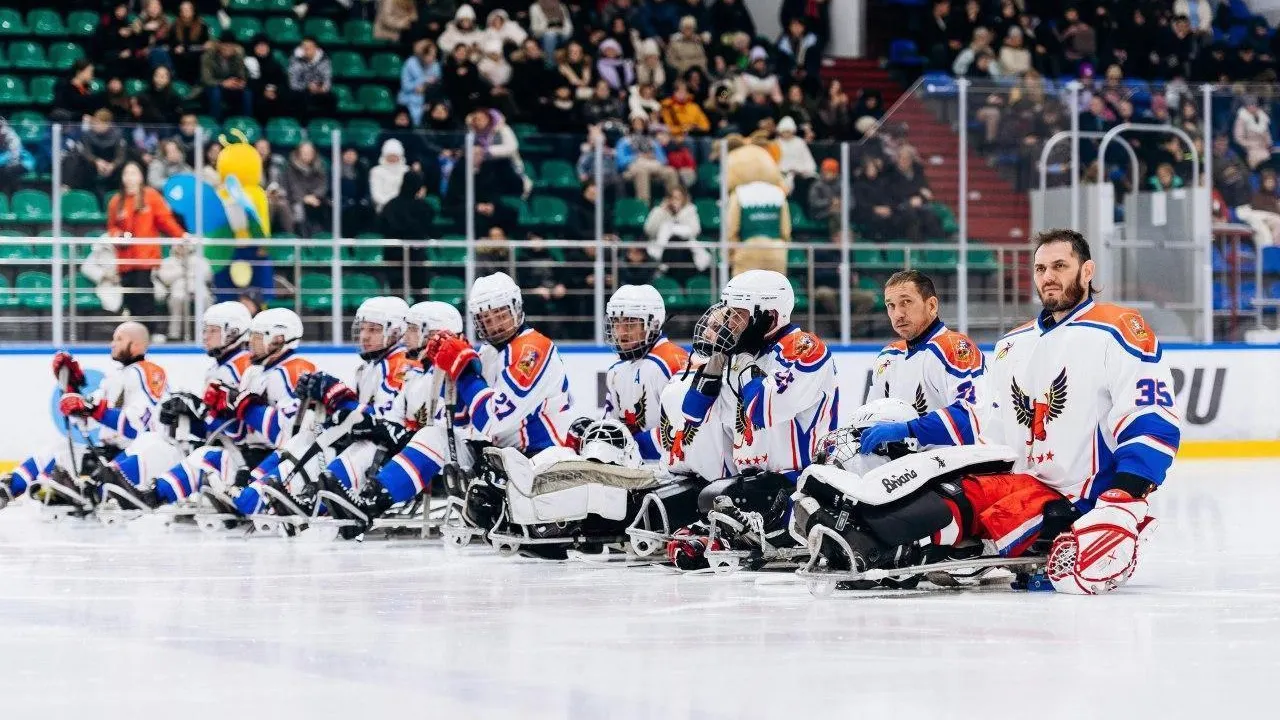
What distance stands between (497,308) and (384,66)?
29.6 ft

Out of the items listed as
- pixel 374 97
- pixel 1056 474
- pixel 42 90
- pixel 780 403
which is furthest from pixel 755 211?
pixel 1056 474

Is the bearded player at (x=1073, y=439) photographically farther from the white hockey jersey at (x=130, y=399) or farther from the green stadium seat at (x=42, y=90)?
the green stadium seat at (x=42, y=90)

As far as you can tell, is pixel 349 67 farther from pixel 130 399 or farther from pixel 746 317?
pixel 746 317

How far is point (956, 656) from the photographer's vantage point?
471 cm

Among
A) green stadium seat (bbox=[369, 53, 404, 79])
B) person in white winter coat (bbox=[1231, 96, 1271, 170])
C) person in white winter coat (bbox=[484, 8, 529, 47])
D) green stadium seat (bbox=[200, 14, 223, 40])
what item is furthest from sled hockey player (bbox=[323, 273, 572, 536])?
green stadium seat (bbox=[369, 53, 404, 79])

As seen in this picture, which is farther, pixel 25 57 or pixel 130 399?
pixel 25 57

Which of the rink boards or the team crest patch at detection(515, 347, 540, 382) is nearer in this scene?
the team crest patch at detection(515, 347, 540, 382)

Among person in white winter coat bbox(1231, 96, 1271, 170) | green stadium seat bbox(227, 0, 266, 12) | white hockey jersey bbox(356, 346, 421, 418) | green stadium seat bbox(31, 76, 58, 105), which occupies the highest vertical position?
green stadium seat bbox(227, 0, 266, 12)

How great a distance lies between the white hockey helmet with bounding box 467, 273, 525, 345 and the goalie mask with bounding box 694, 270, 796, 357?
4.81ft

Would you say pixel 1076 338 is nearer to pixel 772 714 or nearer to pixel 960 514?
pixel 960 514

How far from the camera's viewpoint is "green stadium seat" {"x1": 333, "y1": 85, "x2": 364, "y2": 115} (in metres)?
16.5

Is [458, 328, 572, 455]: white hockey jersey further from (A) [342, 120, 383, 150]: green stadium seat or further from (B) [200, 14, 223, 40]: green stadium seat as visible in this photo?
(B) [200, 14, 223, 40]: green stadium seat

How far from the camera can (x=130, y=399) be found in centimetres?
1059

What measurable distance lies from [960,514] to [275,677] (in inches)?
96.4
